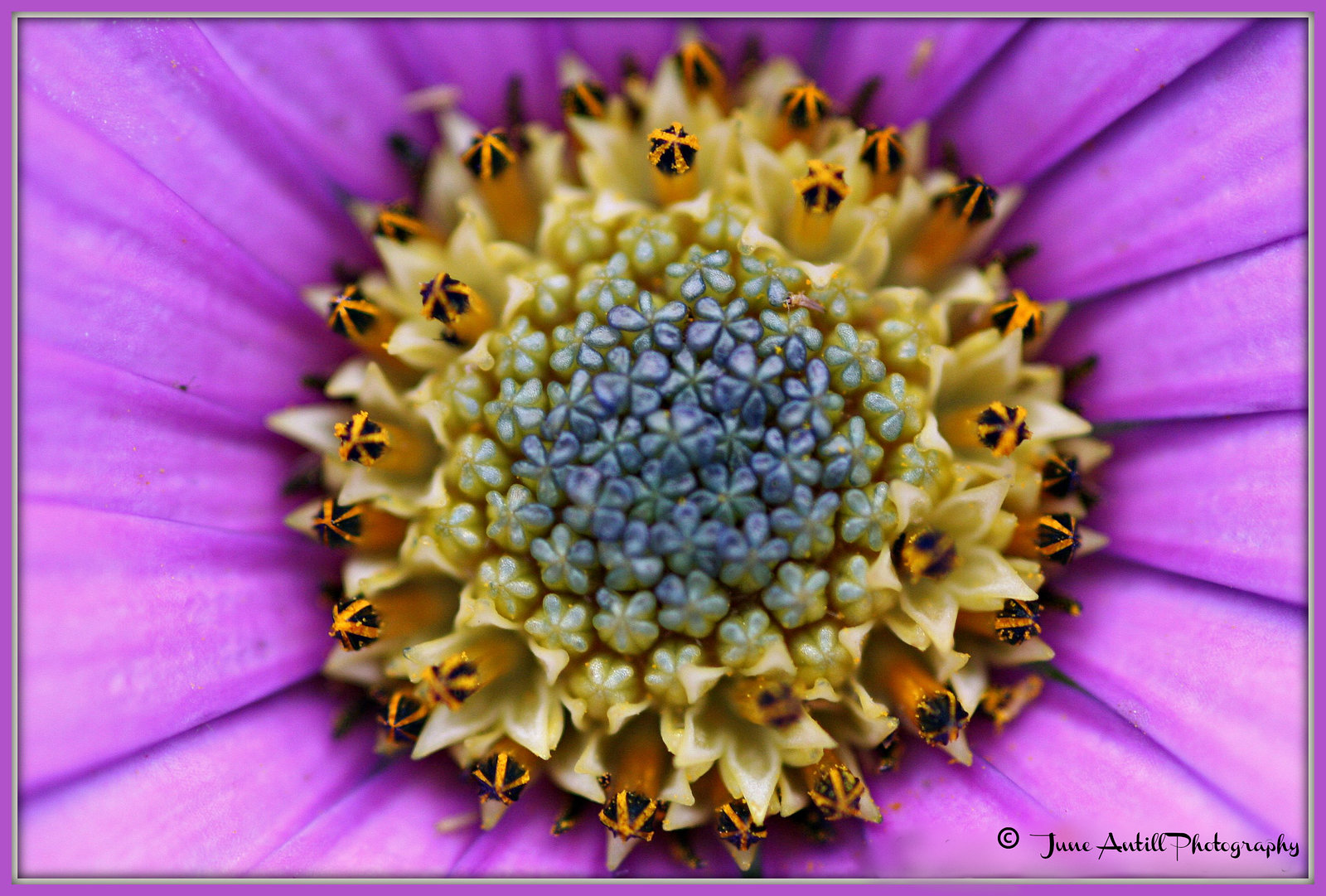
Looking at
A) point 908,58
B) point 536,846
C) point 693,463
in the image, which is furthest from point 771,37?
point 536,846

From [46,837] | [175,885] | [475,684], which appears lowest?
[175,885]

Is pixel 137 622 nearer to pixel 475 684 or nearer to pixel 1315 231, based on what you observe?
pixel 475 684

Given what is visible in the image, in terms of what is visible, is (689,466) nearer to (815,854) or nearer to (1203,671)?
(815,854)

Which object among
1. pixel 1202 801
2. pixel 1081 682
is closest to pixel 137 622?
pixel 1081 682

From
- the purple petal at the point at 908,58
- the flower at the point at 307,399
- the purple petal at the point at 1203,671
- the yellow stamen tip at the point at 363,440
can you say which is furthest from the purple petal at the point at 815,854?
the purple petal at the point at 908,58

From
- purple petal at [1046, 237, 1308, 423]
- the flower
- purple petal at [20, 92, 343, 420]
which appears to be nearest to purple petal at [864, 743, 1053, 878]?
the flower

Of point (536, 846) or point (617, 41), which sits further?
point (617, 41)

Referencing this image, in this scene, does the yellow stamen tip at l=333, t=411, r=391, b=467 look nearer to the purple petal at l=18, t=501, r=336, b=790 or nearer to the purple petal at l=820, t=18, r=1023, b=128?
the purple petal at l=18, t=501, r=336, b=790

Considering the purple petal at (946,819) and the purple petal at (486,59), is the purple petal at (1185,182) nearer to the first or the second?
the purple petal at (946,819)
